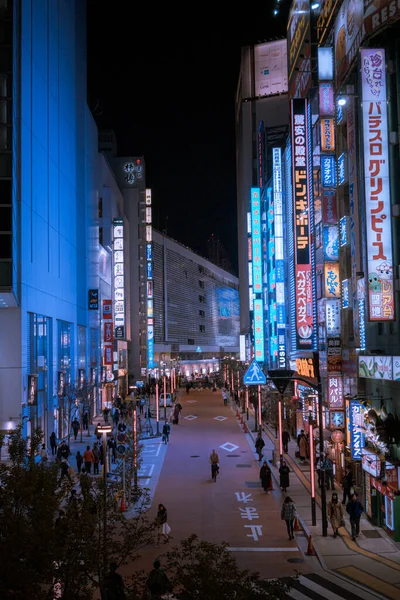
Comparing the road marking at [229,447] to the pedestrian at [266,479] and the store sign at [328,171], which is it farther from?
the store sign at [328,171]

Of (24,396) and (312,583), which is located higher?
(24,396)

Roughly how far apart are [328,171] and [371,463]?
506 inches

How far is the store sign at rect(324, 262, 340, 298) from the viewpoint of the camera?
28.1m

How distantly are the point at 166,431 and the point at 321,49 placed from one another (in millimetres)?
24097

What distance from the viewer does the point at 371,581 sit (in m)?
15.2

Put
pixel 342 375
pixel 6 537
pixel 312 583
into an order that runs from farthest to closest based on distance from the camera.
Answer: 1. pixel 342 375
2. pixel 312 583
3. pixel 6 537

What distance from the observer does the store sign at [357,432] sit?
874 inches

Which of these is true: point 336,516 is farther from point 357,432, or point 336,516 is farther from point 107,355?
point 107,355

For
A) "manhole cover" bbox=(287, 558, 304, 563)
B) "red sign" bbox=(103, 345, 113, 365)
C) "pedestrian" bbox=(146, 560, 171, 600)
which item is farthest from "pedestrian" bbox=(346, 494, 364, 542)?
"red sign" bbox=(103, 345, 113, 365)

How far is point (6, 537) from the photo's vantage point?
879cm

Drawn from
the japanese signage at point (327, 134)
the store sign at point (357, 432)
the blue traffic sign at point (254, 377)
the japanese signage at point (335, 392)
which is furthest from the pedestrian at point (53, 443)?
the japanese signage at point (327, 134)

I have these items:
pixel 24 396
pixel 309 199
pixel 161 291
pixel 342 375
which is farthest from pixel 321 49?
pixel 161 291

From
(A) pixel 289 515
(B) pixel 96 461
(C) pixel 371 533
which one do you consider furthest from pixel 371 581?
(B) pixel 96 461

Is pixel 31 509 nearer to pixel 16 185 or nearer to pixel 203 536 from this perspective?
pixel 203 536
